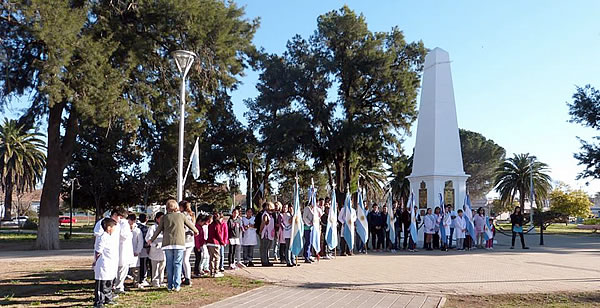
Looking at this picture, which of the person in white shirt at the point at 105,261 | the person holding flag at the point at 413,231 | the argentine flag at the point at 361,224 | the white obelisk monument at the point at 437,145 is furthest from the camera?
the white obelisk monument at the point at 437,145

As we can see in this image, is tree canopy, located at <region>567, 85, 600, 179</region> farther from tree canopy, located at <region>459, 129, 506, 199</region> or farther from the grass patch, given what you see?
the grass patch

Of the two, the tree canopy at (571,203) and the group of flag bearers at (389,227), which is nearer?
the group of flag bearers at (389,227)

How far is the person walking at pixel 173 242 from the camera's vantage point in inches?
363

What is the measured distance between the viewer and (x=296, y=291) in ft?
30.1

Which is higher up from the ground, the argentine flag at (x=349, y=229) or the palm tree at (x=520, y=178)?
the palm tree at (x=520, y=178)

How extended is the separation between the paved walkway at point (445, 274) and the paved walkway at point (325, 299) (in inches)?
20.2

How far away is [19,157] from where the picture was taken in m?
44.6

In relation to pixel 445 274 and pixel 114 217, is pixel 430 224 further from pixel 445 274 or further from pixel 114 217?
pixel 114 217

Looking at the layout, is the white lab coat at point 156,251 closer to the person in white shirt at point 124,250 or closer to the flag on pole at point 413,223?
the person in white shirt at point 124,250

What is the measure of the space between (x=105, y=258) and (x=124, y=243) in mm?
995

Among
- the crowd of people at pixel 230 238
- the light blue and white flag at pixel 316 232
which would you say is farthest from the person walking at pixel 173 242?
the light blue and white flag at pixel 316 232

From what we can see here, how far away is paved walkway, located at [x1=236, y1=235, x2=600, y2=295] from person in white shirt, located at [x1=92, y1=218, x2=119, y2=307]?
340cm

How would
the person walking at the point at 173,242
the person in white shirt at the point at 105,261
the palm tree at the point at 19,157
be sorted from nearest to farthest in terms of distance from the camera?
1. the person in white shirt at the point at 105,261
2. the person walking at the point at 173,242
3. the palm tree at the point at 19,157

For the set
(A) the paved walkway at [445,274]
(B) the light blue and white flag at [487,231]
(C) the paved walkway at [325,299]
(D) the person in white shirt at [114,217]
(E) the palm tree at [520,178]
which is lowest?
(A) the paved walkway at [445,274]
